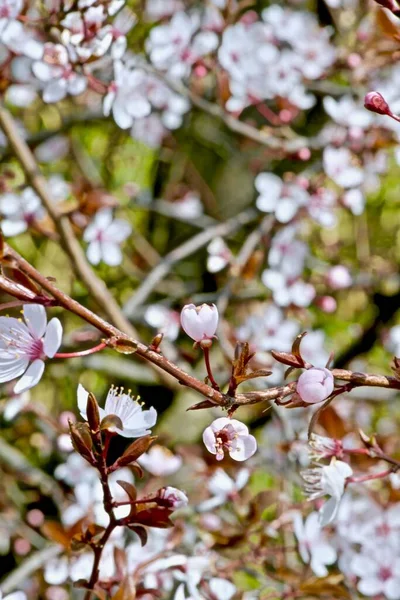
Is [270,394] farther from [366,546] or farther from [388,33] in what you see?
[366,546]

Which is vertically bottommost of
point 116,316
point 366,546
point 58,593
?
point 58,593

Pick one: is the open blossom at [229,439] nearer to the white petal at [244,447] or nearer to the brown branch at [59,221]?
the white petal at [244,447]

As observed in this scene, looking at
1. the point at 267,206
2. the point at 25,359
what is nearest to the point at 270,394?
the point at 25,359

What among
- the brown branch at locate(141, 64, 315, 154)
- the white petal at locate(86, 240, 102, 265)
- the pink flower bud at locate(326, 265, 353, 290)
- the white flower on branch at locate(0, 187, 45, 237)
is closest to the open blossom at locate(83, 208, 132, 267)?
the white petal at locate(86, 240, 102, 265)

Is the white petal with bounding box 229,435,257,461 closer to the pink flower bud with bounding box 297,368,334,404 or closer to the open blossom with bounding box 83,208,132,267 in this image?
the pink flower bud with bounding box 297,368,334,404

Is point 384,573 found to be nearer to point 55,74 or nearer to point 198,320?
point 198,320

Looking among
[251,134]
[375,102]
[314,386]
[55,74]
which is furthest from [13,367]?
[251,134]

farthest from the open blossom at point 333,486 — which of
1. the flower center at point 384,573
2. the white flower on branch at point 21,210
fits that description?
the white flower on branch at point 21,210

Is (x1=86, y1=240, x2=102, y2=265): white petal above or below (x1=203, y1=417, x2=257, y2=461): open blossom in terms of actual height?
below
